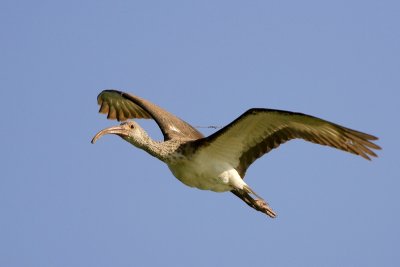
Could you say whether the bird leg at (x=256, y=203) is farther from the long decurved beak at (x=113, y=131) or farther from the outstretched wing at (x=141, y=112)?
the long decurved beak at (x=113, y=131)

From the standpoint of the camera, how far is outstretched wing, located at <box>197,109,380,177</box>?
11.6 m

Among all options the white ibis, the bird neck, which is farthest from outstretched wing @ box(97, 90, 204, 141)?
the bird neck

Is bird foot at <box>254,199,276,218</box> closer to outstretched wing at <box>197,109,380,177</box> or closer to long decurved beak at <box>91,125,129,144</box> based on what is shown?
outstretched wing at <box>197,109,380,177</box>

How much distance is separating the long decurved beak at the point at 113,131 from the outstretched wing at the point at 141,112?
0.79m

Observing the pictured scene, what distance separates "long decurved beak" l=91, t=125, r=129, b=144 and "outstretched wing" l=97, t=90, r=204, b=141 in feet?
2.60

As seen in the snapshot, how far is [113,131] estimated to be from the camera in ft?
42.2

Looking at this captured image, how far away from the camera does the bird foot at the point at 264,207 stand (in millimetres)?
13323

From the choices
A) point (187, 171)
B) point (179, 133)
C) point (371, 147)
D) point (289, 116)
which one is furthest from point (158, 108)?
point (371, 147)

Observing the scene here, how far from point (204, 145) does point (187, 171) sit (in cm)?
47

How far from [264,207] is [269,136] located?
1.44 meters

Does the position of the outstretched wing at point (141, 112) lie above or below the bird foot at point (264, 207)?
above

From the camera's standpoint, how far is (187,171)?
12531 millimetres

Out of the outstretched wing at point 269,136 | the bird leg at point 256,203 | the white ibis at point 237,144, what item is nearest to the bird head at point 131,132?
the white ibis at point 237,144

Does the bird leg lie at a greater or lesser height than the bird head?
lesser
